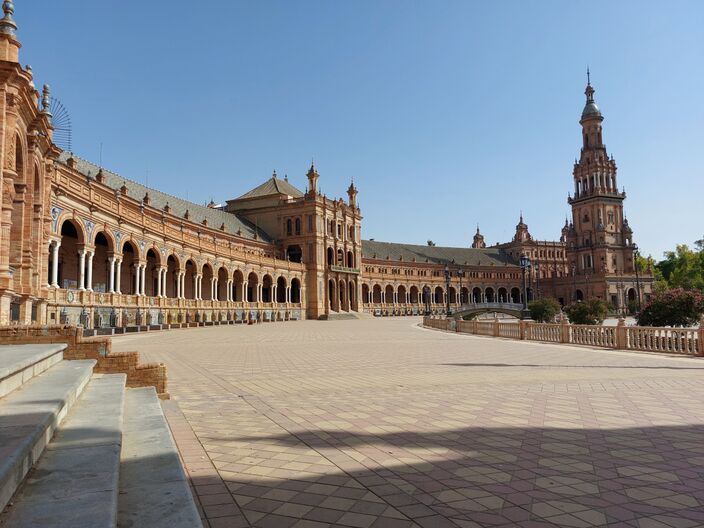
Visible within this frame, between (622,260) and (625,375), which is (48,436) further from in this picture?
(622,260)

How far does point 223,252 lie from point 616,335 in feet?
119

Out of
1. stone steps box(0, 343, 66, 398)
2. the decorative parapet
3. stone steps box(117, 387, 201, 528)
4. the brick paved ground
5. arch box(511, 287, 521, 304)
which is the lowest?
the brick paved ground

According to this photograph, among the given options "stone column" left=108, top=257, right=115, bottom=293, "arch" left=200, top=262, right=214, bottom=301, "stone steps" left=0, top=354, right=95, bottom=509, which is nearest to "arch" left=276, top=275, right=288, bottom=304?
"arch" left=200, top=262, right=214, bottom=301

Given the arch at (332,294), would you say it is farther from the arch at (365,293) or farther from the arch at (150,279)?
the arch at (150,279)

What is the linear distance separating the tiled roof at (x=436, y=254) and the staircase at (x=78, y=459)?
88.2 meters

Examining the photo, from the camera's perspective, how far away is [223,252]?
4766cm

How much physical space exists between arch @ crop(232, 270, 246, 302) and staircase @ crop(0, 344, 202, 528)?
46555 millimetres

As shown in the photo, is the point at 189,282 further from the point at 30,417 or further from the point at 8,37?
the point at 30,417

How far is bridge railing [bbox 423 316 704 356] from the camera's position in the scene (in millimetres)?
16406

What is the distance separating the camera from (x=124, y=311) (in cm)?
3000

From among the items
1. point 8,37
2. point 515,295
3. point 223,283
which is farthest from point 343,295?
point 8,37

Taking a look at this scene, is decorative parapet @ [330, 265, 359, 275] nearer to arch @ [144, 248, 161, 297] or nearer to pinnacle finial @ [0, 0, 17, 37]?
arch @ [144, 248, 161, 297]

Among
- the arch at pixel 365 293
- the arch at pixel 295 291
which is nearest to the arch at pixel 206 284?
the arch at pixel 295 291

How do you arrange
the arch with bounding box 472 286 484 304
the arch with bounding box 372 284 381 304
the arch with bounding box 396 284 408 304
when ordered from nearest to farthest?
the arch with bounding box 372 284 381 304, the arch with bounding box 396 284 408 304, the arch with bounding box 472 286 484 304
